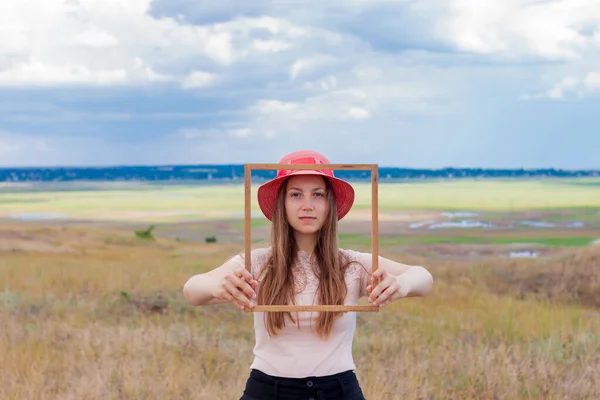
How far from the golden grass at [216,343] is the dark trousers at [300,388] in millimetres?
2439

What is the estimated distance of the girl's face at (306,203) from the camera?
3.57 m

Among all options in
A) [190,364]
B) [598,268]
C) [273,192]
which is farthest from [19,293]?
[598,268]

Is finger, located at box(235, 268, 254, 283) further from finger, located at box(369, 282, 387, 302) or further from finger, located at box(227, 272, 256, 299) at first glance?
finger, located at box(369, 282, 387, 302)

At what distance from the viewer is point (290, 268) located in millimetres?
3645

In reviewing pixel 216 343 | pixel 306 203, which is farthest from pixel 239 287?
pixel 216 343

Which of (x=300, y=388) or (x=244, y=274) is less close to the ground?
(x=244, y=274)

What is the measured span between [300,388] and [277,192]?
898mm

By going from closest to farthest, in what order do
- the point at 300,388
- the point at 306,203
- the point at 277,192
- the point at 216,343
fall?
the point at 300,388 < the point at 306,203 < the point at 277,192 < the point at 216,343

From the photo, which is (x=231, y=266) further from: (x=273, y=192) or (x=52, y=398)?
(x=52, y=398)

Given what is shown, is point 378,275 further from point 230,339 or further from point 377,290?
point 230,339

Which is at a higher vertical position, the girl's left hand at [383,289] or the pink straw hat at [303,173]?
the pink straw hat at [303,173]

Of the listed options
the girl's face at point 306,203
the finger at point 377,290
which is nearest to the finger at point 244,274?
the girl's face at point 306,203

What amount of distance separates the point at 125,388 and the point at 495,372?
2935 millimetres

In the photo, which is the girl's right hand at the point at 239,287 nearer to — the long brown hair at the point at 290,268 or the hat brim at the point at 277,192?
the long brown hair at the point at 290,268
